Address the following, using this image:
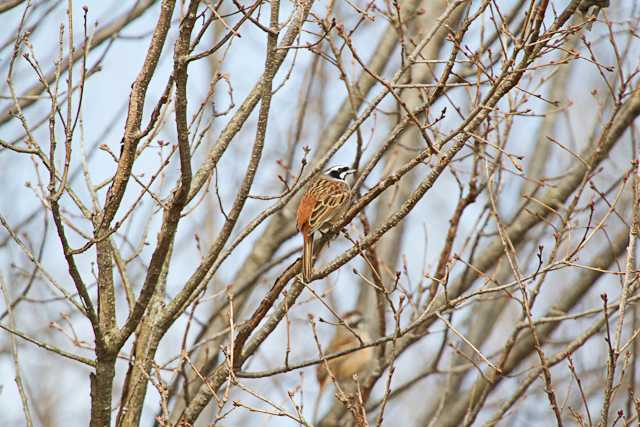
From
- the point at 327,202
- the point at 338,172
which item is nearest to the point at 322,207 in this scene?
the point at 327,202

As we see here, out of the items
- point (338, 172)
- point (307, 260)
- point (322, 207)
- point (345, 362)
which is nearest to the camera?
point (307, 260)

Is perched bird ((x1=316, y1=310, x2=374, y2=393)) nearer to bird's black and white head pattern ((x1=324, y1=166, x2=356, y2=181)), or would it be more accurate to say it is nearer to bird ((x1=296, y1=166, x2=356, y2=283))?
bird's black and white head pattern ((x1=324, y1=166, x2=356, y2=181))

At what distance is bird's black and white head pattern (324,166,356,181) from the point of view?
22.5 ft

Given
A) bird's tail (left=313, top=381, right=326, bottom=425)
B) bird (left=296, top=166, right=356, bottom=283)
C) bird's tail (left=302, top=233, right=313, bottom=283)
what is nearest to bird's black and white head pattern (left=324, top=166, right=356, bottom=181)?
bird (left=296, top=166, right=356, bottom=283)

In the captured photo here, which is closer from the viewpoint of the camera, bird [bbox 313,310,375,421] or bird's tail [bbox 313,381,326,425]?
bird's tail [bbox 313,381,326,425]

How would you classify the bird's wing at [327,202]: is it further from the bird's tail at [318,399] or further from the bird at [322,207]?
the bird's tail at [318,399]

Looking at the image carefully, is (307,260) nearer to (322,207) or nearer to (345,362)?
(322,207)

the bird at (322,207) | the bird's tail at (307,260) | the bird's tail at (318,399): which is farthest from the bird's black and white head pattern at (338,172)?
the bird's tail at (318,399)

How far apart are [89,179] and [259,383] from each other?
7.43 meters

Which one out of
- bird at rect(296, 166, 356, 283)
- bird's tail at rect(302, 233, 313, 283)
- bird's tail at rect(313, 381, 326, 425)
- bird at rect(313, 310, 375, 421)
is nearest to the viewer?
bird's tail at rect(302, 233, 313, 283)

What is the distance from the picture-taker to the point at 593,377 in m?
9.93

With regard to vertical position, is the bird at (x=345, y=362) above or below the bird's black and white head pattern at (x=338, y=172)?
below

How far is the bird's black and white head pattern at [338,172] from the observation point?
22.5 feet

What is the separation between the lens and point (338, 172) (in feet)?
23.3
